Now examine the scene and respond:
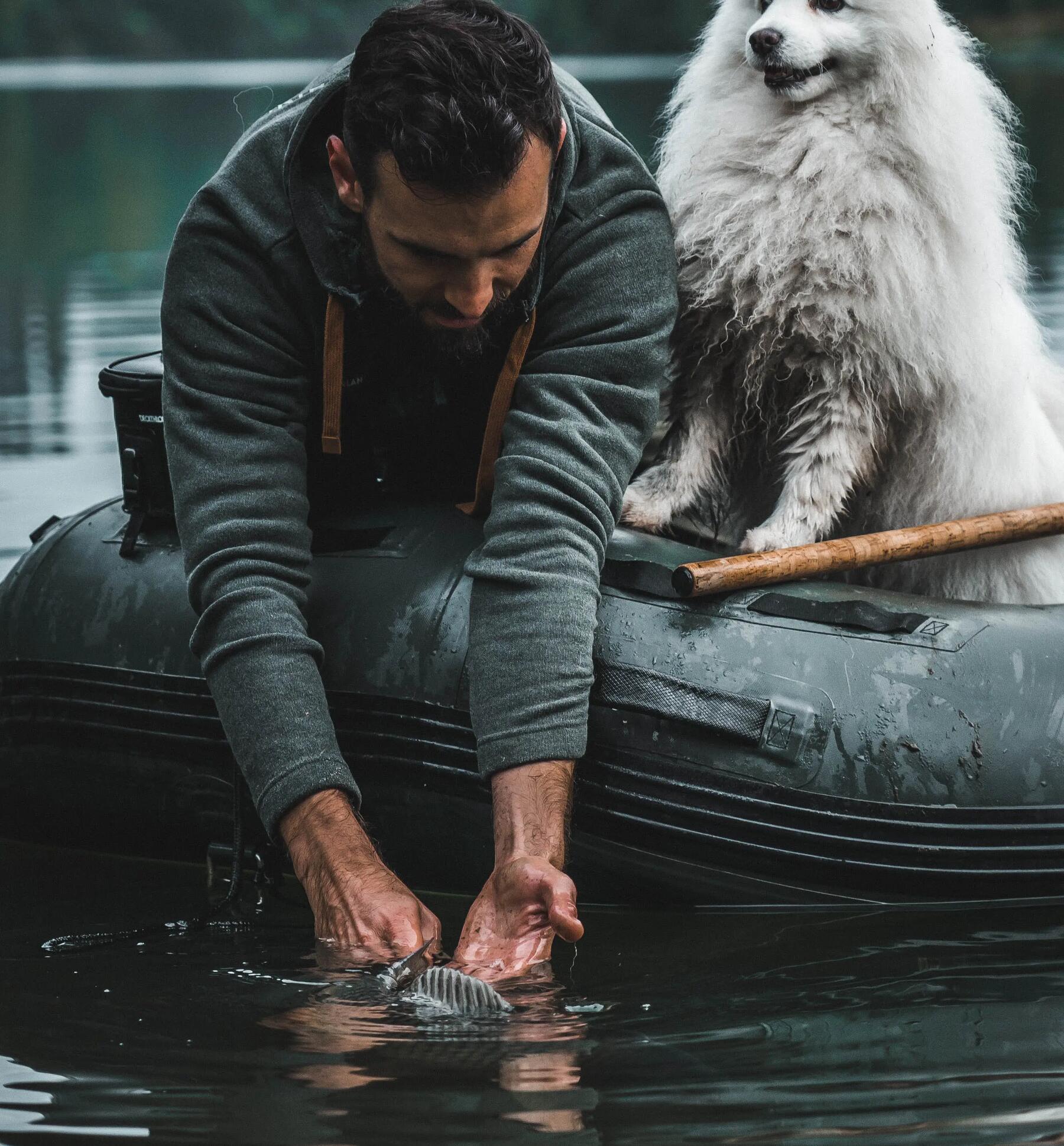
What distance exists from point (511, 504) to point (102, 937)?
0.98 m

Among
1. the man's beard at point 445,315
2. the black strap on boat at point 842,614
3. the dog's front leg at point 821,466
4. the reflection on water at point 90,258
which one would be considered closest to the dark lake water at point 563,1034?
the black strap on boat at point 842,614

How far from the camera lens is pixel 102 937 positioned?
262 cm

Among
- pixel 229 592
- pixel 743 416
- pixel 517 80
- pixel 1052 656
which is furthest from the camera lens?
pixel 743 416

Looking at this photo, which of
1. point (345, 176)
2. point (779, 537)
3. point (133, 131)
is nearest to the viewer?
point (345, 176)

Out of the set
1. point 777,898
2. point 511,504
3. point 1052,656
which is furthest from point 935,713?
point 511,504

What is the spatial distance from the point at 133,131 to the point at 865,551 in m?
22.0

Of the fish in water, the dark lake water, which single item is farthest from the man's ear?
the fish in water

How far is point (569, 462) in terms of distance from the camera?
2580mm

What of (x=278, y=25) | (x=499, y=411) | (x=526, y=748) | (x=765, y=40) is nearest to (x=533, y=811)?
(x=526, y=748)

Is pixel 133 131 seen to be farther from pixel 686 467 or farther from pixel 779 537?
pixel 779 537

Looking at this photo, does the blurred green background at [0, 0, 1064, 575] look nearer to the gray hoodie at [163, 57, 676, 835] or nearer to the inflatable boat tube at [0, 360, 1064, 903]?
the gray hoodie at [163, 57, 676, 835]

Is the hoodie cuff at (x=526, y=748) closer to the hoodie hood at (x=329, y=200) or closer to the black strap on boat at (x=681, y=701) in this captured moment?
the black strap on boat at (x=681, y=701)

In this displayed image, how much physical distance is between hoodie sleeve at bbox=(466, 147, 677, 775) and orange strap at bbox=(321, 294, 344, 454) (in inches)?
11.3

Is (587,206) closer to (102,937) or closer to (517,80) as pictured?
(517,80)
